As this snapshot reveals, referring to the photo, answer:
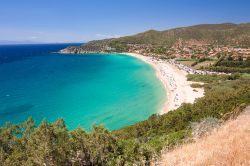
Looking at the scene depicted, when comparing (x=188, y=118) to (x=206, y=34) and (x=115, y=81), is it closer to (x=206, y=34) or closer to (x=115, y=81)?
(x=115, y=81)

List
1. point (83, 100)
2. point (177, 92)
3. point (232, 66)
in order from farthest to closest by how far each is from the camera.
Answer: point (232, 66), point (177, 92), point (83, 100)

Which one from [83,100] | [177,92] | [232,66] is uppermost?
[232,66]

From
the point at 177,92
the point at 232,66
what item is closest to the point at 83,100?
the point at 177,92

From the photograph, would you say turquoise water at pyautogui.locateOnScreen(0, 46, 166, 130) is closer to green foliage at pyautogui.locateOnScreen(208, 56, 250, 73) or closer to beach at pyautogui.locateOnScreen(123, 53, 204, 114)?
beach at pyautogui.locateOnScreen(123, 53, 204, 114)

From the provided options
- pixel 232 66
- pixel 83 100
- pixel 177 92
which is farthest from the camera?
pixel 232 66

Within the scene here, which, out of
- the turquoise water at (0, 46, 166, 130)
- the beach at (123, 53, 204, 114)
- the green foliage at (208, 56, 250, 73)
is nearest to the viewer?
the turquoise water at (0, 46, 166, 130)

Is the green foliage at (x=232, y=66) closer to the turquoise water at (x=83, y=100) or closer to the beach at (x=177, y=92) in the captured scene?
the beach at (x=177, y=92)

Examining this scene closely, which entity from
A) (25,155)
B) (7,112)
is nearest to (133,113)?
(7,112)

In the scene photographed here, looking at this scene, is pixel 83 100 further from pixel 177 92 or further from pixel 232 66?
pixel 232 66

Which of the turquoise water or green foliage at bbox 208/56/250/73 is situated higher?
green foliage at bbox 208/56/250/73

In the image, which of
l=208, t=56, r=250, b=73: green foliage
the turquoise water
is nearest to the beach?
the turquoise water

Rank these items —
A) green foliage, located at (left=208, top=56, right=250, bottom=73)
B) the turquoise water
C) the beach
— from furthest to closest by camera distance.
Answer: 1. green foliage, located at (left=208, top=56, right=250, bottom=73)
2. the beach
3. the turquoise water
